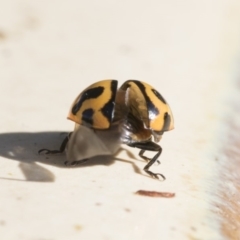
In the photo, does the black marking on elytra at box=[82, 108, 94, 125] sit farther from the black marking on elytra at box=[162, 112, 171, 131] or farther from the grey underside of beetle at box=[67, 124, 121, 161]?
the black marking on elytra at box=[162, 112, 171, 131]

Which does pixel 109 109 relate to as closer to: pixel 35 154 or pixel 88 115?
pixel 88 115

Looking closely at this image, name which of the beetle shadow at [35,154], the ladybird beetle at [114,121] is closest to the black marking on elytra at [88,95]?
the ladybird beetle at [114,121]

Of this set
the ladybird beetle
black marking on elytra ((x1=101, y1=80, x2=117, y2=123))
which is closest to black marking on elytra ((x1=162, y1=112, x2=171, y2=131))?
the ladybird beetle

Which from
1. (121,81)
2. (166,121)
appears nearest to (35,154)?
(166,121)

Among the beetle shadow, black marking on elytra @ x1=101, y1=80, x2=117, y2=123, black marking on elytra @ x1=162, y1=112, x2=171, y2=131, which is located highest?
black marking on elytra @ x1=101, y1=80, x2=117, y2=123

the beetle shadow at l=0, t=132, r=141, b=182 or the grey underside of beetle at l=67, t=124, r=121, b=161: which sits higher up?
the grey underside of beetle at l=67, t=124, r=121, b=161

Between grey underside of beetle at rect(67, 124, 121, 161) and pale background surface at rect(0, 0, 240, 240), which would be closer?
pale background surface at rect(0, 0, 240, 240)

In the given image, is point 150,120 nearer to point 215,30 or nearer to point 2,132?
point 2,132

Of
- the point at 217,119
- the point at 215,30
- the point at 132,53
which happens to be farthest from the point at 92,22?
the point at 217,119
